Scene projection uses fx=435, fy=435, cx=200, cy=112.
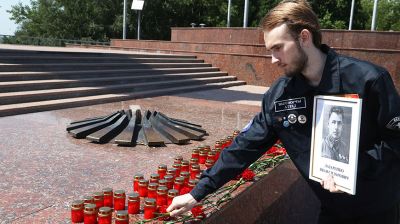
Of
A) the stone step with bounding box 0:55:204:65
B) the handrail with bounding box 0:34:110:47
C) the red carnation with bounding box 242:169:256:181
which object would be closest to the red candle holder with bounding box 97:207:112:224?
the red carnation with bounding box 242:169:256:181

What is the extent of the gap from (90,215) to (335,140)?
4.76 ft

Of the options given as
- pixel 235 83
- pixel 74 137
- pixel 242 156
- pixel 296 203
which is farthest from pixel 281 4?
pixel 235 83

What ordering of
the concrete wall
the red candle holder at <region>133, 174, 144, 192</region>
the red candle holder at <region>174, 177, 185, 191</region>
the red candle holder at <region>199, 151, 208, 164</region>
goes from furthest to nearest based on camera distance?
the concrete wall < the red candle holder at <region>199, 151, 208, 164</region> < the red candle holder at <region>133, 174, 144, 192</region> < the red candle holder at <region>174, 177, 185, 191</region>

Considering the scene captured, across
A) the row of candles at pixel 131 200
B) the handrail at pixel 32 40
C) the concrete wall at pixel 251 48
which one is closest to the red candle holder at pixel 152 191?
the row of candles at pixel 131 200

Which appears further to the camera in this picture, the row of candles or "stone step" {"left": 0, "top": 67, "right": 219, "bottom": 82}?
"stone step" {"left": 0, "top": 67, "right": 219, "bottom": 82}

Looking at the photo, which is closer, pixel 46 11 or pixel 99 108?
pixel 99 108

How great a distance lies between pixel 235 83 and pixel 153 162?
10.2m

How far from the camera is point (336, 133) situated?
163 centimetres

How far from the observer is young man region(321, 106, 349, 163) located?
5.25 ft

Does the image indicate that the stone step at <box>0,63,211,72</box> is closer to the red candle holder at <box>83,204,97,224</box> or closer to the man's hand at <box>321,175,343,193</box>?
the red candle holder at <box>83,204,97,224</box>

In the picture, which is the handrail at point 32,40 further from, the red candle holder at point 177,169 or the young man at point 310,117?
the young man at point 310,117

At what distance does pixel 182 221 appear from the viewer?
244 cm

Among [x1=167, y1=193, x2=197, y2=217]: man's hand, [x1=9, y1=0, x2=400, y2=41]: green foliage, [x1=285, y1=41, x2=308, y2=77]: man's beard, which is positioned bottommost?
[x1=167, y1=193, x2=197, y2=217]: man's hand

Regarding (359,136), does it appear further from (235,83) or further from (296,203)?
(235,83)
